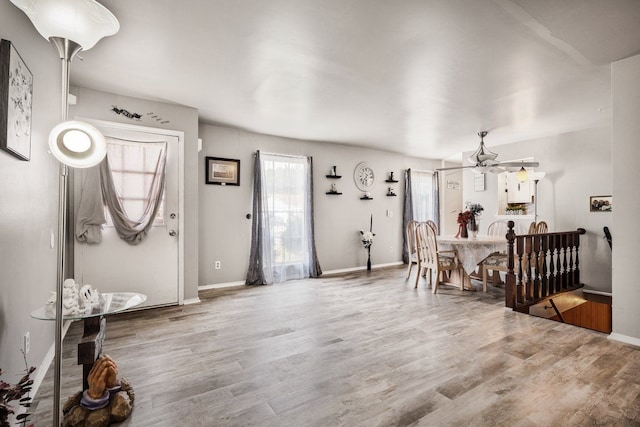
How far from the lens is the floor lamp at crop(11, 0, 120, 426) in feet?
4.14

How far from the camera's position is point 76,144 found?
135 centimetres

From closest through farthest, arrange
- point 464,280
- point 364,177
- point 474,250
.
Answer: point 474,250 < point 464,280 < point 364,177

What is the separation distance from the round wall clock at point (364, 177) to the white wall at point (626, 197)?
3906 mm

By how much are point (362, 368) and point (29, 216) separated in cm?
233

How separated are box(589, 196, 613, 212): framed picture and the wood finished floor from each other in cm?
255

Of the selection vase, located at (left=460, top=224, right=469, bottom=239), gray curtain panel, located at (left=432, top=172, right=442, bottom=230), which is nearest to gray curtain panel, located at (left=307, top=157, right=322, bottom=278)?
vase, located at (left=460, top=224, right=469, bottom=239)

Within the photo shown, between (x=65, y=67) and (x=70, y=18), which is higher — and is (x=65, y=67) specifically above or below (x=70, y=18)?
below

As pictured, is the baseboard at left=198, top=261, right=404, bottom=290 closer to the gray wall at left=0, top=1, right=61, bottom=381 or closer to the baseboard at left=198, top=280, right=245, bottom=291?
the baseboard at left=198, top=280, right=245, bottom=291

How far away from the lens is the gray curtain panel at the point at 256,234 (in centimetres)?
477

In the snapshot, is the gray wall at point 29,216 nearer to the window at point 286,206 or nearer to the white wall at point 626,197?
the window at point 286,206

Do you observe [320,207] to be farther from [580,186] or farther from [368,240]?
[580,186]

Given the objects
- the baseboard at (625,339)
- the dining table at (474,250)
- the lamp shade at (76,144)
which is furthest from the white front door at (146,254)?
the baseboard at (625,339)

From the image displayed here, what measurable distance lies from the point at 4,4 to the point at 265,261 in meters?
3.87

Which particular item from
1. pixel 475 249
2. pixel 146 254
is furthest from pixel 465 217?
pixel 146 254
